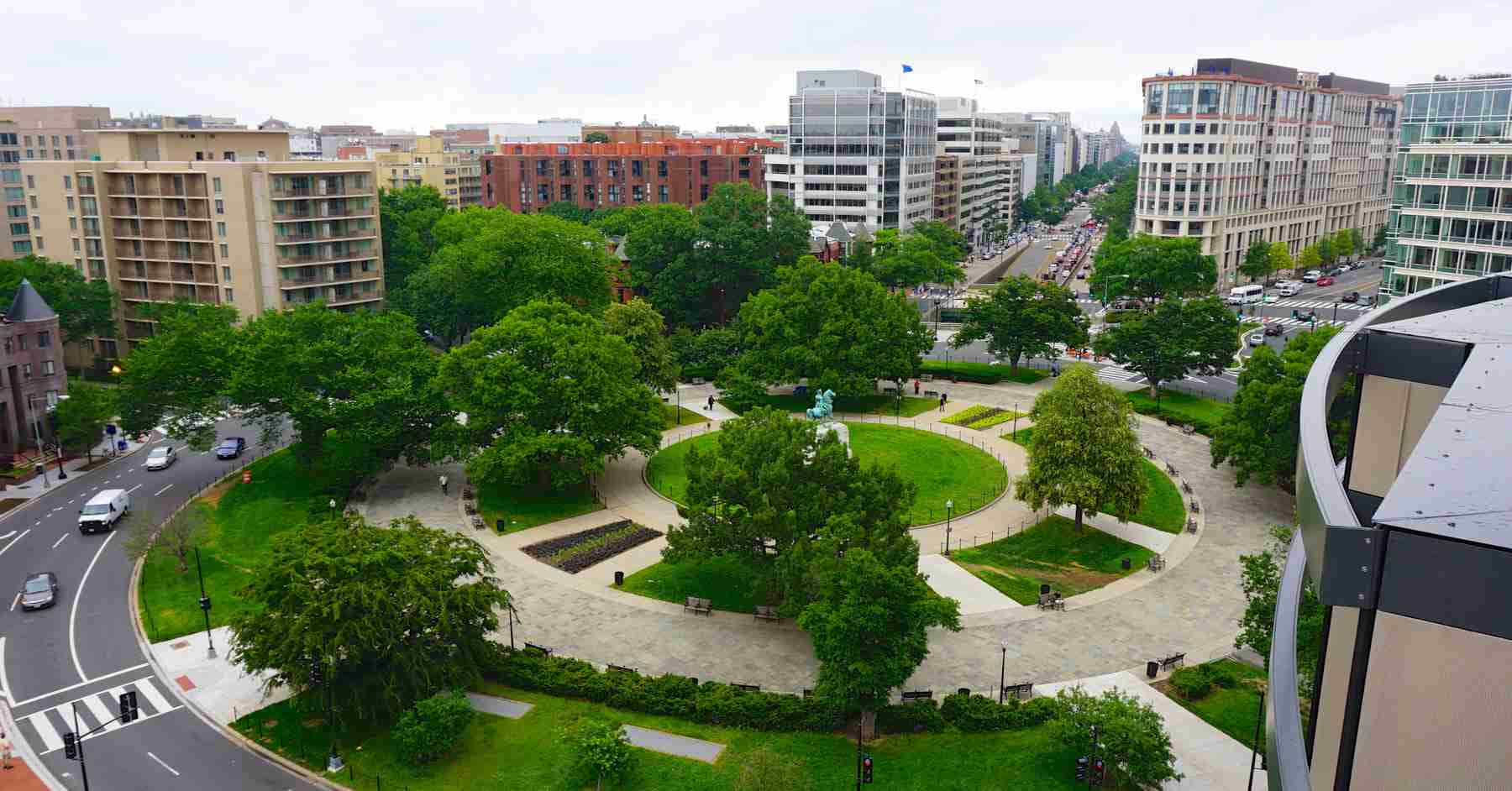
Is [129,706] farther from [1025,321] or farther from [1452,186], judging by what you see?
[1452,186]

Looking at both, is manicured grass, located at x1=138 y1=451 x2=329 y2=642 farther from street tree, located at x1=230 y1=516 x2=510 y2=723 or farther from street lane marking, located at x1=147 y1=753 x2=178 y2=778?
street lane marking, located at x1=147 y1=753 x2=178 y2=778

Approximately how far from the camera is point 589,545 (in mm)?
54406

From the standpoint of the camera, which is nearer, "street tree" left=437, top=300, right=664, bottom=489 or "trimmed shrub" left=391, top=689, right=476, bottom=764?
"trimmed shrub" left=391, top=689, right=476, bottom=764

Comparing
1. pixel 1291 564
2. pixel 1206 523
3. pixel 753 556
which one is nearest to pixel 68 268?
pixel 753 556

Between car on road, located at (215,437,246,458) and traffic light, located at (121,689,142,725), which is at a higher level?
traffic light, located at (121,689,142,725)

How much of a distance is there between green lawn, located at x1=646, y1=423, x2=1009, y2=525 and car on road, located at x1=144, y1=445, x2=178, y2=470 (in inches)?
1260

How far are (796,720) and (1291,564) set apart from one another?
917 inches

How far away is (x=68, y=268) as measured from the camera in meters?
89.6

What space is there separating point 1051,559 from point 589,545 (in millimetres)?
23545

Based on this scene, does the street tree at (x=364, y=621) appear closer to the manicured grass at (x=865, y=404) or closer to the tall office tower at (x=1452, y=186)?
the manicured grass at (x=865, y=404)

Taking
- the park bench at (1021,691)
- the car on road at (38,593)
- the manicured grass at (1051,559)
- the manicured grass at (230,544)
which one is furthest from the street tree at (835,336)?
the car on road at (38,593)

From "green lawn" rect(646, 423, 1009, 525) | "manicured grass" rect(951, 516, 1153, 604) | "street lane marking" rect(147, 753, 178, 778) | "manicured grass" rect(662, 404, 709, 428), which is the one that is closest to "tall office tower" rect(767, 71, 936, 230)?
"manicured grass" rect(662, 404, 709, 428)

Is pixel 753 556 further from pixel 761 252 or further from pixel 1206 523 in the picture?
pixel 761 252

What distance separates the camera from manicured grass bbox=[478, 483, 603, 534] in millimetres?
58031
